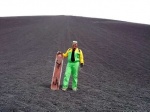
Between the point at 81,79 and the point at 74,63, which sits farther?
the point at 81,79

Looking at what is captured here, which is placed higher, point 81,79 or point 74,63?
point 74,63

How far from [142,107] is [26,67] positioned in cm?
735

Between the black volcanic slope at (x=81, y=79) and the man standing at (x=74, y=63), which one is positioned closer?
the black volcanic slope at (x=81, y=79)

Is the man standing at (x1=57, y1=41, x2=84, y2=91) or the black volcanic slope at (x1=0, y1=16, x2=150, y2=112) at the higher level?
the man standing at (x1=57, y1=41, x2=84, y2=91)

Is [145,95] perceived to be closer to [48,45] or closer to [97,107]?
[97,107]

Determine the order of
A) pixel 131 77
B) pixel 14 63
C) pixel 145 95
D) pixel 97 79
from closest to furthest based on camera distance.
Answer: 1. pixel 145 95
2. pixel 97 79
3. pixel 131 77
4. pixel 14 63

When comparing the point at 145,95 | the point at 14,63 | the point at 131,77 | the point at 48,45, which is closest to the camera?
the point at 145,95

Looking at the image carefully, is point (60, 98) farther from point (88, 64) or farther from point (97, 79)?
point (88, 64)

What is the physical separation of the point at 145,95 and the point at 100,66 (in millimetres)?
6045

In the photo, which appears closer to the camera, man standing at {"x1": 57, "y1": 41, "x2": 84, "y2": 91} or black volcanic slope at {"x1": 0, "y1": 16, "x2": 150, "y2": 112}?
black volcanic slope at {"x1": 0, "y1": 16, "x2": 150, "y2": 112}

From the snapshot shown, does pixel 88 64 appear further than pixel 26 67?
Yes

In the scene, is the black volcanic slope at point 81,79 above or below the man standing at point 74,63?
below

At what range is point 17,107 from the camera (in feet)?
31.8

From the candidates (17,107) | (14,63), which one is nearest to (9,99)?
Result: (17,107)
